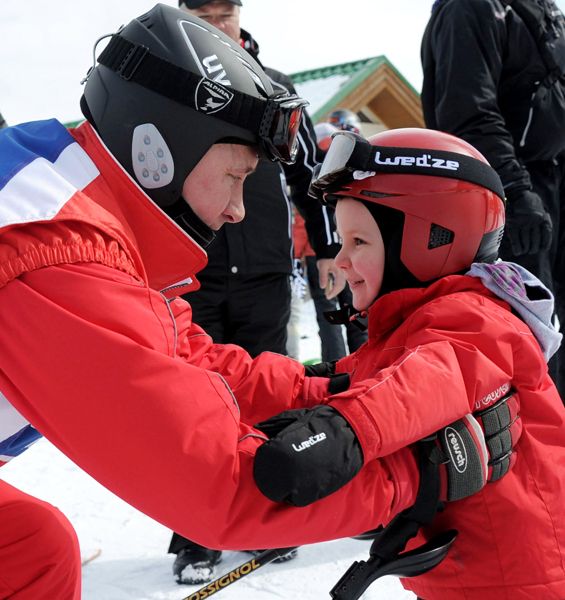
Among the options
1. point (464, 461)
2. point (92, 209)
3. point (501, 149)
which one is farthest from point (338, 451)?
A: point (501, 149)

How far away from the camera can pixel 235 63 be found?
5.93 feet

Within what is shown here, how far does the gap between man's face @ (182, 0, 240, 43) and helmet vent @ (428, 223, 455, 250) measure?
6.06 ft

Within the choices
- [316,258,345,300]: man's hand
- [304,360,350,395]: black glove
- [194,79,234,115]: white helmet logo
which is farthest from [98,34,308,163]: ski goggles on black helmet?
[316,258,345,300]: man's hand

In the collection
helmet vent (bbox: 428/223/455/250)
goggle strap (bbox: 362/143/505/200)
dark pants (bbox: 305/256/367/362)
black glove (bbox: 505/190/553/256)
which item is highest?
goggle strap (bbox: 362/143/505/200)

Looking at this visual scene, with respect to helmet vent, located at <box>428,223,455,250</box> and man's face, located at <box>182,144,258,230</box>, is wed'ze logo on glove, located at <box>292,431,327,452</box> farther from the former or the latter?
helmet vent, located at <box>428,223,455,250</box>

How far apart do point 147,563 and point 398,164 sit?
212 centimetres

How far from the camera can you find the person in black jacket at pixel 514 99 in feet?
10.5

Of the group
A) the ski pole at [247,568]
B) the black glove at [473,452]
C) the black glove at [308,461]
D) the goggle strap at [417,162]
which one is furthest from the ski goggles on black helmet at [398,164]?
the ski pole at [247,568]

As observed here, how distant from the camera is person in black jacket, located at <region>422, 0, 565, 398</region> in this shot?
3.20 m

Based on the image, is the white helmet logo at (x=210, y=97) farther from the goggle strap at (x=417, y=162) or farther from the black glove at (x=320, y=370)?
the black glove at (x=320, y=370)

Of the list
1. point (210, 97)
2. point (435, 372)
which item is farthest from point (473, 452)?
point (210, 97)

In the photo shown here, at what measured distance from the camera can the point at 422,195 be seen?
2049 millimetres

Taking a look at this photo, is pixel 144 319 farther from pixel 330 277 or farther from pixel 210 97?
pixel 330 277

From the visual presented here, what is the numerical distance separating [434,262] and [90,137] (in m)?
0.99
